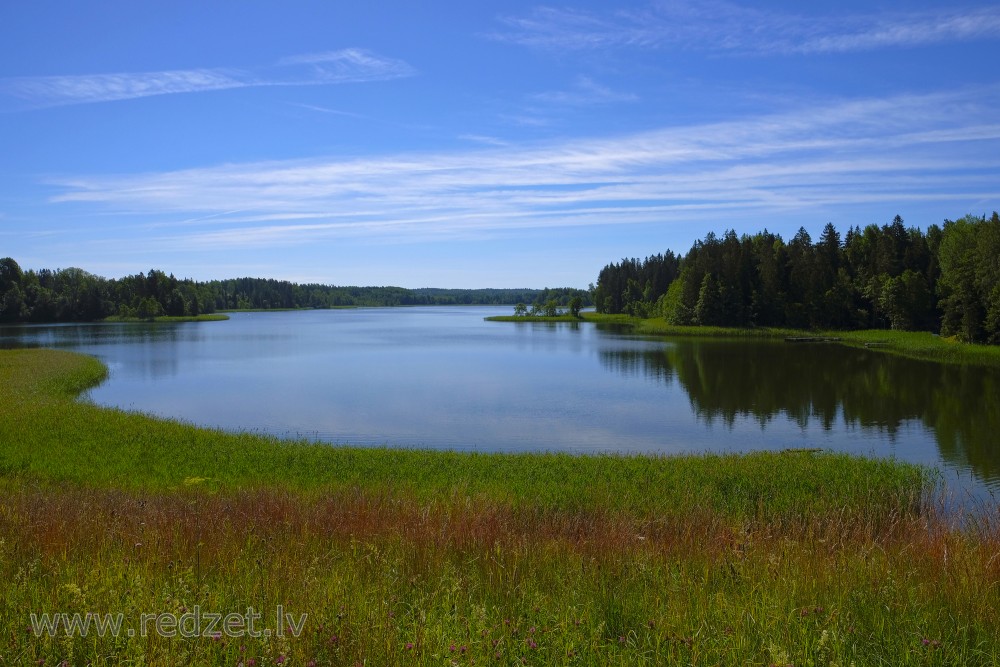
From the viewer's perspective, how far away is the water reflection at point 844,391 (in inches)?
1040

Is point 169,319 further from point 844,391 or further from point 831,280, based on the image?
point 844,391

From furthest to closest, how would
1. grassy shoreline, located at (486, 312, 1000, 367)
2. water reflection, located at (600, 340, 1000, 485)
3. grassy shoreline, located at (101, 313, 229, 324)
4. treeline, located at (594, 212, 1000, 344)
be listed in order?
grassy shoreline, located at (101, 313, 229, 324)
treeline, located at (594, 212, 1000, 344)
grassy shoreline, located at (486, 312, 1000, 367)
water reflection, located at (600, 340, 1000, 485)

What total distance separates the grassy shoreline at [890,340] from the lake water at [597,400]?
13.6 feet

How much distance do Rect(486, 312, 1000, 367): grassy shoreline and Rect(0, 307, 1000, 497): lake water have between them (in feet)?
13.6

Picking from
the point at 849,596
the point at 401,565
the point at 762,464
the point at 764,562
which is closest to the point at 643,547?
the point at 764,562

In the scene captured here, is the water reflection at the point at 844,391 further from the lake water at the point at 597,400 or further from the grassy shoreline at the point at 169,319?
the grassy shoreline at the point at 169,319

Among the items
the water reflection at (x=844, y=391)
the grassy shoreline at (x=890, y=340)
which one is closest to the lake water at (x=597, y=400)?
the water reflection at (x=844, y=391)

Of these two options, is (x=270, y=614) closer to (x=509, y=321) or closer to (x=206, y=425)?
(x=206, y=425)

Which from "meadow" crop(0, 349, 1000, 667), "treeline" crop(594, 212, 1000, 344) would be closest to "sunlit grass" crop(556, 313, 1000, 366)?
"treeline" crop(594, 212, 1000, 344)

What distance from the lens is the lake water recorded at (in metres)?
24.6

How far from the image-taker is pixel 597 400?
34.1 m

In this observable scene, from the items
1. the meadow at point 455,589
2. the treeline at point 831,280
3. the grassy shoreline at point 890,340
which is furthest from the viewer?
the treeline at point 831,280

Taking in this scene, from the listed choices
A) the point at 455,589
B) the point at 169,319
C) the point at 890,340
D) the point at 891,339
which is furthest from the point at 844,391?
the point at 169,319

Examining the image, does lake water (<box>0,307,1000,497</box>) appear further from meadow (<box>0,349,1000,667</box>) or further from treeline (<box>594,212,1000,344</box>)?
treeline (<box>594,212,1000,344</box>)
